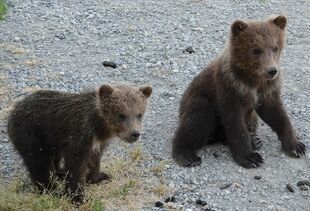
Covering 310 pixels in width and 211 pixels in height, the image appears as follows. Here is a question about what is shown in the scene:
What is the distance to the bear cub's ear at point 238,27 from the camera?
7.87m

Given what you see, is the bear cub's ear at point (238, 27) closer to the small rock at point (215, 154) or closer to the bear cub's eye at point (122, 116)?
the small rock at point (215, 154)

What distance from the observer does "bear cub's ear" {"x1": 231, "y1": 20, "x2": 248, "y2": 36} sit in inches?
310

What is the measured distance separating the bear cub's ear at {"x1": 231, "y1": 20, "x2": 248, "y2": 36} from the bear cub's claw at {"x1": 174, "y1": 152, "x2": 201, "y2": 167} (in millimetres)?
1515

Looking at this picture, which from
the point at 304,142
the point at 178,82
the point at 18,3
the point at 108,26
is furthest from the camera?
the point at 18,3

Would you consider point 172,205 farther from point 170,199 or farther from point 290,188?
point 290,188

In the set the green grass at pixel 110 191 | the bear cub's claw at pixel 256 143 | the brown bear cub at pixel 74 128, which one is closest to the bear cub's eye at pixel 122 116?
the brown bear cub at pixel 74 128

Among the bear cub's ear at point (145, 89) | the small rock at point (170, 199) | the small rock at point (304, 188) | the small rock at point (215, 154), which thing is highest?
the bear cub's ear at point (145, 89)

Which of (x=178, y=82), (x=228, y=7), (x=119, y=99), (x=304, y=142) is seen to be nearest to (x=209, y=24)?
(x=228, y=7)

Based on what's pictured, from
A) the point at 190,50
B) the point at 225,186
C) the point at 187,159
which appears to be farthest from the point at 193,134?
the point at 190,50

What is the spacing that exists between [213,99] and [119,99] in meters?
1.75

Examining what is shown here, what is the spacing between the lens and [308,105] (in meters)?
9.48

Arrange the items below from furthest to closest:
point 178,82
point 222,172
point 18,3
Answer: point 18,3, point 178,82, point 222,172

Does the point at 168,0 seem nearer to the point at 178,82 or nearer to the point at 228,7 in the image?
the point at 228,7

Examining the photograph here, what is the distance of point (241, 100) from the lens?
7.96 m
